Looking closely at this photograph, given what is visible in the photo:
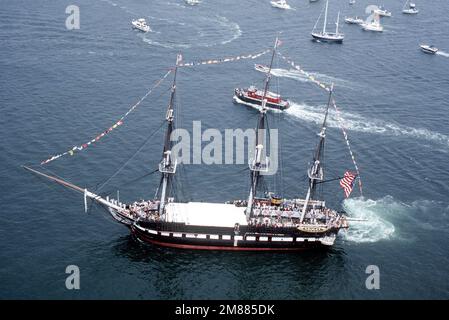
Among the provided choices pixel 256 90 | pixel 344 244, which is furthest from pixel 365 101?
pixel 344 244

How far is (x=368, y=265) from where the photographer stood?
373 feet

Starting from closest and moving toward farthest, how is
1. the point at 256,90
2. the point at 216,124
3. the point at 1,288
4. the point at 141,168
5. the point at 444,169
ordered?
the point at 1,288
the point at 141,168
the point at 444,169
the point at 216,124
the point at 256,90

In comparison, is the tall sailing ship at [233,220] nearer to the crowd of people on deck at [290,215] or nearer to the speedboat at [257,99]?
the crowd of people on deck at [290,215]

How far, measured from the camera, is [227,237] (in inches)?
4488

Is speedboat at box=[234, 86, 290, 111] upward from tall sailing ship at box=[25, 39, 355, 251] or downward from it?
upward

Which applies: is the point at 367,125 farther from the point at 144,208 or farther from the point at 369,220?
the point at 144,208

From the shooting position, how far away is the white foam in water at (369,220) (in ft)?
400

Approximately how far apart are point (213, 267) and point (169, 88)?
82.2 meters

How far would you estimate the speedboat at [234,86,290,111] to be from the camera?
17312cm

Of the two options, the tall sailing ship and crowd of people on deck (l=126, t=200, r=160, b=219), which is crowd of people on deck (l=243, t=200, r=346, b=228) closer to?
the tall sailing ship

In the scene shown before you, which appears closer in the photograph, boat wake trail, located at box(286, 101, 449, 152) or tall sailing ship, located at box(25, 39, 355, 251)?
tall sailing ship, located at box(25, 39, 355, 251)

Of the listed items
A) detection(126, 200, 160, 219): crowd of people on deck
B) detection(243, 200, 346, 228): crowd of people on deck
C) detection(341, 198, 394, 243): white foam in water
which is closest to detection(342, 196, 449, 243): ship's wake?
detection(341, 198, 394, 243): white foam in water

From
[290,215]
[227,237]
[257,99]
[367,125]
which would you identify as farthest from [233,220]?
[367,125]
